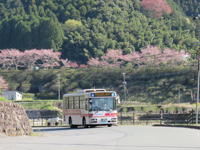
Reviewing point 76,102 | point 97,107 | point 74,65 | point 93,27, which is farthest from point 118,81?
point 97,107

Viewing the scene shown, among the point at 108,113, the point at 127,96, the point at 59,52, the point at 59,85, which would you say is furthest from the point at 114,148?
the point at 59,52

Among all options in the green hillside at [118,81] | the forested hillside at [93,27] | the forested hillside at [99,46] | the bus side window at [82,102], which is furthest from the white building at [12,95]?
the bus side window at [82,102]

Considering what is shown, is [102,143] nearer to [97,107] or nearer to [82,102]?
[97,107]

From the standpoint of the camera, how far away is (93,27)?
4742 inches

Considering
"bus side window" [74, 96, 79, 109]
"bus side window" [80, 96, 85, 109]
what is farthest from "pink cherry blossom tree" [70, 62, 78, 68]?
"bus side window" [80, 96, 85, 109]

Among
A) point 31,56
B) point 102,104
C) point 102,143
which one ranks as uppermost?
point 31,56

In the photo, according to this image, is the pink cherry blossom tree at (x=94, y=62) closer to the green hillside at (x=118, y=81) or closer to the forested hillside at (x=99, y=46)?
the forested hillside at (x=99, y=46)

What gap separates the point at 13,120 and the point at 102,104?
39.1 feet

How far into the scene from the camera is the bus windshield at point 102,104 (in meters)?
27.7

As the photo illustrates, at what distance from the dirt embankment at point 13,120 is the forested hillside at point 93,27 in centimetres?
9251

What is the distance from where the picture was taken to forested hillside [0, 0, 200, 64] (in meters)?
115

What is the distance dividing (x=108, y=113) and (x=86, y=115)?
1534mm

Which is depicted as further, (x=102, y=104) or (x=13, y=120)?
(x=102, y=104)

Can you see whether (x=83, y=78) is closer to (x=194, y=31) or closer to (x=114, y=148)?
(x=194, y=31)
